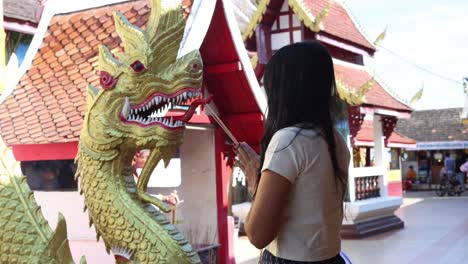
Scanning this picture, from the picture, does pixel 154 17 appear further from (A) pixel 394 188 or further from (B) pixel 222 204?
(A) pixel 394 188

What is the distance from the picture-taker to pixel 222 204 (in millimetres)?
4641

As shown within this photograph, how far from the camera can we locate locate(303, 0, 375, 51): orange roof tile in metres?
9.79

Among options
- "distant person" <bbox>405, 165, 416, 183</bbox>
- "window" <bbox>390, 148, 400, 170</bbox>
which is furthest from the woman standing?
"distant person" <bbox>405, 165, 416, 183</bbox>

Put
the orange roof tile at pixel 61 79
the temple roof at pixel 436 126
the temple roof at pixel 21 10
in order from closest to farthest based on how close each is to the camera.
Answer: the orange roof tile at pixel 61 79, the temple roof at pixel 21 10, the temple roof at pixel 436 126

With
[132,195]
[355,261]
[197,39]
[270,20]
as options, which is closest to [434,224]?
[355,261]

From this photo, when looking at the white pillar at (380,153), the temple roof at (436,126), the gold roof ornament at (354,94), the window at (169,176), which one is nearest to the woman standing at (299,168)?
the window at (169,176)

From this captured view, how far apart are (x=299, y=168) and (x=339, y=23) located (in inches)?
365

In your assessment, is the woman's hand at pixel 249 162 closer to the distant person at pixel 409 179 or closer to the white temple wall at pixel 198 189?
the white temple wall at pixel 198 189

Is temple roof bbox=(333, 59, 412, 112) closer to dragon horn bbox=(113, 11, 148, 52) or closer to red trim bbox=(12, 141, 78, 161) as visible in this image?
red trim bbox=(12, 141, 78, 161)

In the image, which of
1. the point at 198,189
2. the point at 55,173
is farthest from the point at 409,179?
the point at 55,173

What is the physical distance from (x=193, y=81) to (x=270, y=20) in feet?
24.4

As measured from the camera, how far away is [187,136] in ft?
15.7

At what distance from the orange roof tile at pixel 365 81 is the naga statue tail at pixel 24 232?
7.21 meters

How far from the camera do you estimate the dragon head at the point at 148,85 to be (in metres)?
2.46
